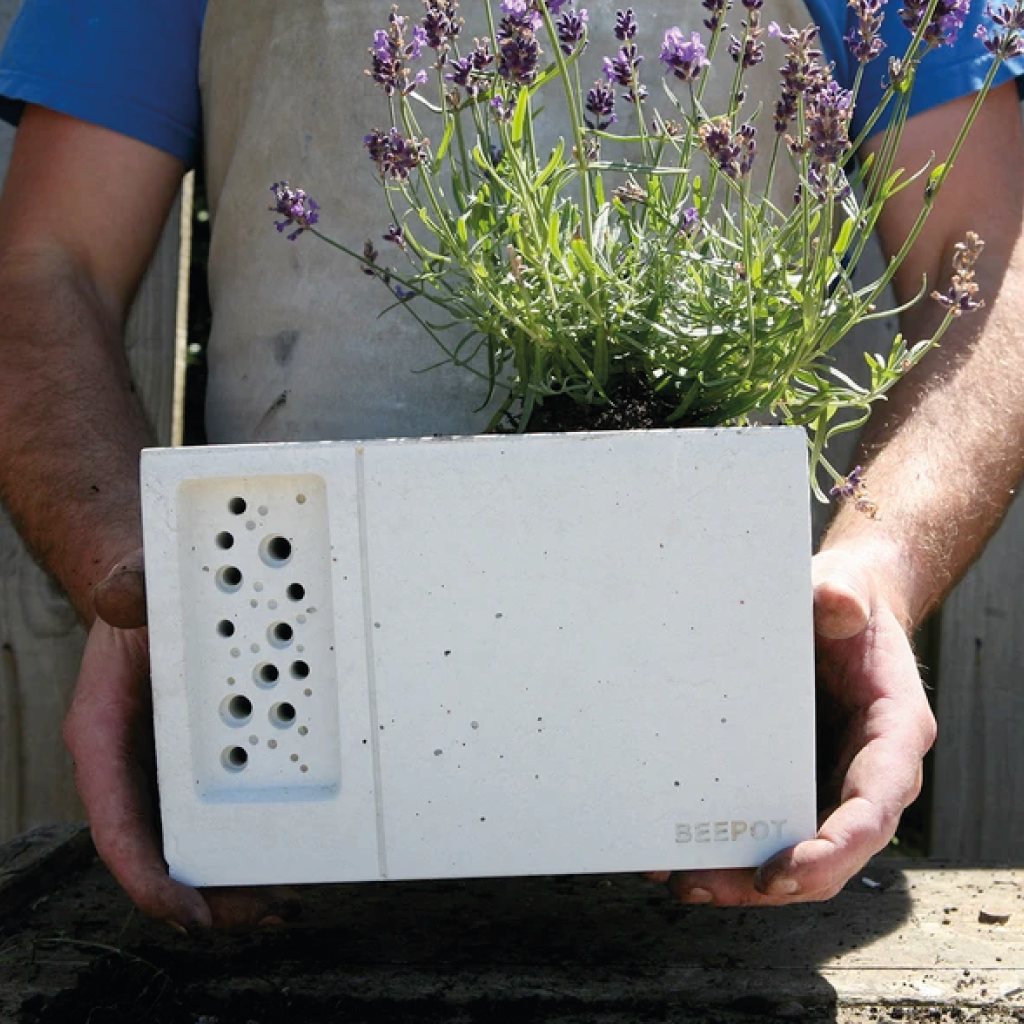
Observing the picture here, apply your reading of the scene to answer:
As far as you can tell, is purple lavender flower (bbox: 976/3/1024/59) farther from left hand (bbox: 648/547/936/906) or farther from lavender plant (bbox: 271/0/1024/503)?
left hand (bbox: 648/547/936/906)

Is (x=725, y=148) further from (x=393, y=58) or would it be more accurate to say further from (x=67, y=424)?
(x=67, y=424)

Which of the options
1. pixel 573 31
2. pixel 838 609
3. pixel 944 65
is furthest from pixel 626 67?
pixel 944 65

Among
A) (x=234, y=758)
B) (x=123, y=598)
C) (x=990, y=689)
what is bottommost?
(x=990, y=689)

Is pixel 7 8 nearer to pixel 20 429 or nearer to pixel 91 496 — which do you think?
pixel 20 429

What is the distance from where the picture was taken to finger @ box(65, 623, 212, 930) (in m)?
0.96

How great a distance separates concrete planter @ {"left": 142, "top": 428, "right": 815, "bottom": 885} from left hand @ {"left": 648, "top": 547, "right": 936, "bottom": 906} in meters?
0.03

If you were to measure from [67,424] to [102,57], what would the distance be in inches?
19.6

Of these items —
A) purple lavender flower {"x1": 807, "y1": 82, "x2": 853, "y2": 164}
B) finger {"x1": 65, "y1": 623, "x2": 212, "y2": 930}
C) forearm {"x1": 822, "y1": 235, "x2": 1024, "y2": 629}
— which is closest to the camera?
purple lavender flower {"x1": 807, "y1": 82, "x2": 853, "y2": 164}

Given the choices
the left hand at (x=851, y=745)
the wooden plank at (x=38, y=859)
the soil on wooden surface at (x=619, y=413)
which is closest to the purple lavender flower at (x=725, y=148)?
the soil on wooden surface at (x=619, y=413)

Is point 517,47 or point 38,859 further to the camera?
point 38,859

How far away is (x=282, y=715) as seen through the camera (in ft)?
3.15

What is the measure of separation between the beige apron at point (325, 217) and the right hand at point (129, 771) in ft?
1.31

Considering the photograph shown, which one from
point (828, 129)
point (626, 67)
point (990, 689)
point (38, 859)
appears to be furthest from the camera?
point (990, 689)

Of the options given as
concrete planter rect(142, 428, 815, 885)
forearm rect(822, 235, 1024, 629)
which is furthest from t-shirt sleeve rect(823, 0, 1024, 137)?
concrete planter rect(142, 428, 815, 885)
